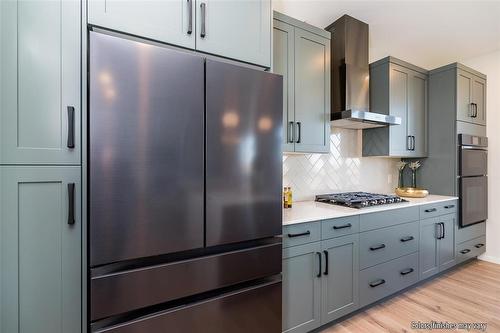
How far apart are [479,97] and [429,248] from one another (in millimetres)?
2114

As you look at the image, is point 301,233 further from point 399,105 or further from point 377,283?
Result: point 399,105

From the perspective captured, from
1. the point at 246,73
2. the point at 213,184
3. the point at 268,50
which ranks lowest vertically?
the point at 213,184

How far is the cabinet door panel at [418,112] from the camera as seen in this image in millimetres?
2910

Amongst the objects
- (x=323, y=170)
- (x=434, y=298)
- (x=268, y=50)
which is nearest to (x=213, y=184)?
(x=268, y=50)

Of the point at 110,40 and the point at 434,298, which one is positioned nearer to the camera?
the point at 110,40

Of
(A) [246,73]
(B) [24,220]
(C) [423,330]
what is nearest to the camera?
(B) [24,220]

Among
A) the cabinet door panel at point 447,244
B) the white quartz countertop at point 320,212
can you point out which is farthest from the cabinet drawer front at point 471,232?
the white quartz countertop at point 320,212

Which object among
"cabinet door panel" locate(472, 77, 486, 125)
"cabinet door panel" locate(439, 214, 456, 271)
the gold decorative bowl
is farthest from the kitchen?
"cabinet door panel" locate(472, 77, 486, 125)

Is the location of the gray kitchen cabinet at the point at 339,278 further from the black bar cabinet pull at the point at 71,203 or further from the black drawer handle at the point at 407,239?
the black bar cabinet pull at the point at 71,203

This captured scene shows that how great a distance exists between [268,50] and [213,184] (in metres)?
0.89

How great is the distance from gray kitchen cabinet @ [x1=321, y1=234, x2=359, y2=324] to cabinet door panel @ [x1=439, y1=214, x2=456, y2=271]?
4.74ft

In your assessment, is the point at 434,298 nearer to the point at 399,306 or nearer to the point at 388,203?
the point at 399,306

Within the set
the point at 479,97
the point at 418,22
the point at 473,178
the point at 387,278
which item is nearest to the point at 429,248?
the point at 387,278

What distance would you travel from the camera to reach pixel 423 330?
1912 millimetres
